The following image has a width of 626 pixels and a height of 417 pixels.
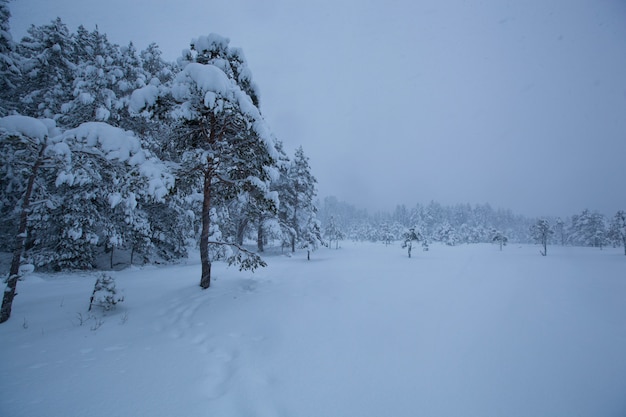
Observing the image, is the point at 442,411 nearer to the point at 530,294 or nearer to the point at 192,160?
the point at 192,160

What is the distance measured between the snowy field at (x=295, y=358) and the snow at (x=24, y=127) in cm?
447

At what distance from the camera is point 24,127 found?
538 cm

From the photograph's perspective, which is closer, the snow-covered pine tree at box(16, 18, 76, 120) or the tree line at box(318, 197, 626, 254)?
the snow-covered pine tree at box(16, 18, 76, 120)

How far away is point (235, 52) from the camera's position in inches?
345

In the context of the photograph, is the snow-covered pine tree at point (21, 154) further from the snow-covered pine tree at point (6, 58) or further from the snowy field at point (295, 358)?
the snow-covered pine tree at point (6, 58)

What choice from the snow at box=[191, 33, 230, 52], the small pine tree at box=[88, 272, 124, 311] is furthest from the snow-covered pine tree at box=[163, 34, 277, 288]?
the small pine tree at box=[88, 272, 124, 311]

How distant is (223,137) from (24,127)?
498 cm

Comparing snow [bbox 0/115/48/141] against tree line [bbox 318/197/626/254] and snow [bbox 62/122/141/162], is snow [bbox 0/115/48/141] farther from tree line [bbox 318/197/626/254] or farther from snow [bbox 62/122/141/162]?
tree line [bbox 318/197/626/254]

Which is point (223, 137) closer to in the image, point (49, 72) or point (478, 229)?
point (49, 72)

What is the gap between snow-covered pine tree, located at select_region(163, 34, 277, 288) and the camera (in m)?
7.48

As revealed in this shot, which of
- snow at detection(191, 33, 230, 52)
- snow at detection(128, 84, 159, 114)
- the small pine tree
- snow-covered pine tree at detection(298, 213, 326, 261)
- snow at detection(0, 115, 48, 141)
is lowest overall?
the small pine tree

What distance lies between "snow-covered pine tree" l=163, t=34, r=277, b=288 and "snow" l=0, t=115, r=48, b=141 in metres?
3.00

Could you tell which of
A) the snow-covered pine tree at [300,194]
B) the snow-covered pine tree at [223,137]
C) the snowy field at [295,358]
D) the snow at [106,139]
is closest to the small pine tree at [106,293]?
the snowy field at [295,358]

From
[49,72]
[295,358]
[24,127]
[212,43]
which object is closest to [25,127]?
[24,127]
